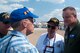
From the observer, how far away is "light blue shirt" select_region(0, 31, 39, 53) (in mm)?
2539

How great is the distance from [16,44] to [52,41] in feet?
7.82

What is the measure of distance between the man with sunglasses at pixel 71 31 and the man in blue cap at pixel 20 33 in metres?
1.54

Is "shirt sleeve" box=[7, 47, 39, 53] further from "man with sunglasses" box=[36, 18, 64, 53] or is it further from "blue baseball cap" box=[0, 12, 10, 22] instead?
"man with sunglasses" box=[36, 18, 64, 53]

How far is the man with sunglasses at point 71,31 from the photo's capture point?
13.8ft

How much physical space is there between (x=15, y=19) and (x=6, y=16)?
131cm

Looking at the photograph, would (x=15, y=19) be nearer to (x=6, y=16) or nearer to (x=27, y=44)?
(x=27, y=44)

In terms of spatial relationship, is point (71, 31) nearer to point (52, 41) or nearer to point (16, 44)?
point (52, 41)

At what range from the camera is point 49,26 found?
5105 mm

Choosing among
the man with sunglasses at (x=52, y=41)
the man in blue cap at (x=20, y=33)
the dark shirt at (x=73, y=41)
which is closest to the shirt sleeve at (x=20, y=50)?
the man in blue cap at (x=20, y=33)

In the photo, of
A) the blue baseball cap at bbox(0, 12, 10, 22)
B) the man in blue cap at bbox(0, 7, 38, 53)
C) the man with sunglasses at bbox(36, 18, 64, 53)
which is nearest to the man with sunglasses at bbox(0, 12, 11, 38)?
the blue baseball cap at bbox(0, 12, 10, 22)

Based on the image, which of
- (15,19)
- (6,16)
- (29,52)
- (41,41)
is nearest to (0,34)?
(6,16)

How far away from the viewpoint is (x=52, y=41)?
16.1 ft

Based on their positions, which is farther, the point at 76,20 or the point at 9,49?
the point at 76,20

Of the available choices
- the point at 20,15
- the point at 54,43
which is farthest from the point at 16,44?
the point at 54,43
